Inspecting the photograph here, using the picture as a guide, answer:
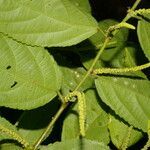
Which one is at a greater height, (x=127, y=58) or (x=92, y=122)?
(x=127, y=58)

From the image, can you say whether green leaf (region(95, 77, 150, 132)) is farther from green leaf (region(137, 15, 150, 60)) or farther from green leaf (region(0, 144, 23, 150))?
green leaf (region(0, 144, 23, 150))

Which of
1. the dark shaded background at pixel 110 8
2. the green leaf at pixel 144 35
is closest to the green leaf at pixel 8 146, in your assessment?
the green leaf at pixel 144 35

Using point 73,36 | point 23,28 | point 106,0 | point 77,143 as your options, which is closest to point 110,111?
point 77,143

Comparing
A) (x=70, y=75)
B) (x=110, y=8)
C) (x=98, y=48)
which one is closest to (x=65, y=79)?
(x=70, y=75)

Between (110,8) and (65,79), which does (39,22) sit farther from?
(110,8)

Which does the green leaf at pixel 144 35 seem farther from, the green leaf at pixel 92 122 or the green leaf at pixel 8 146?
the green leaf at pixel 8 146
